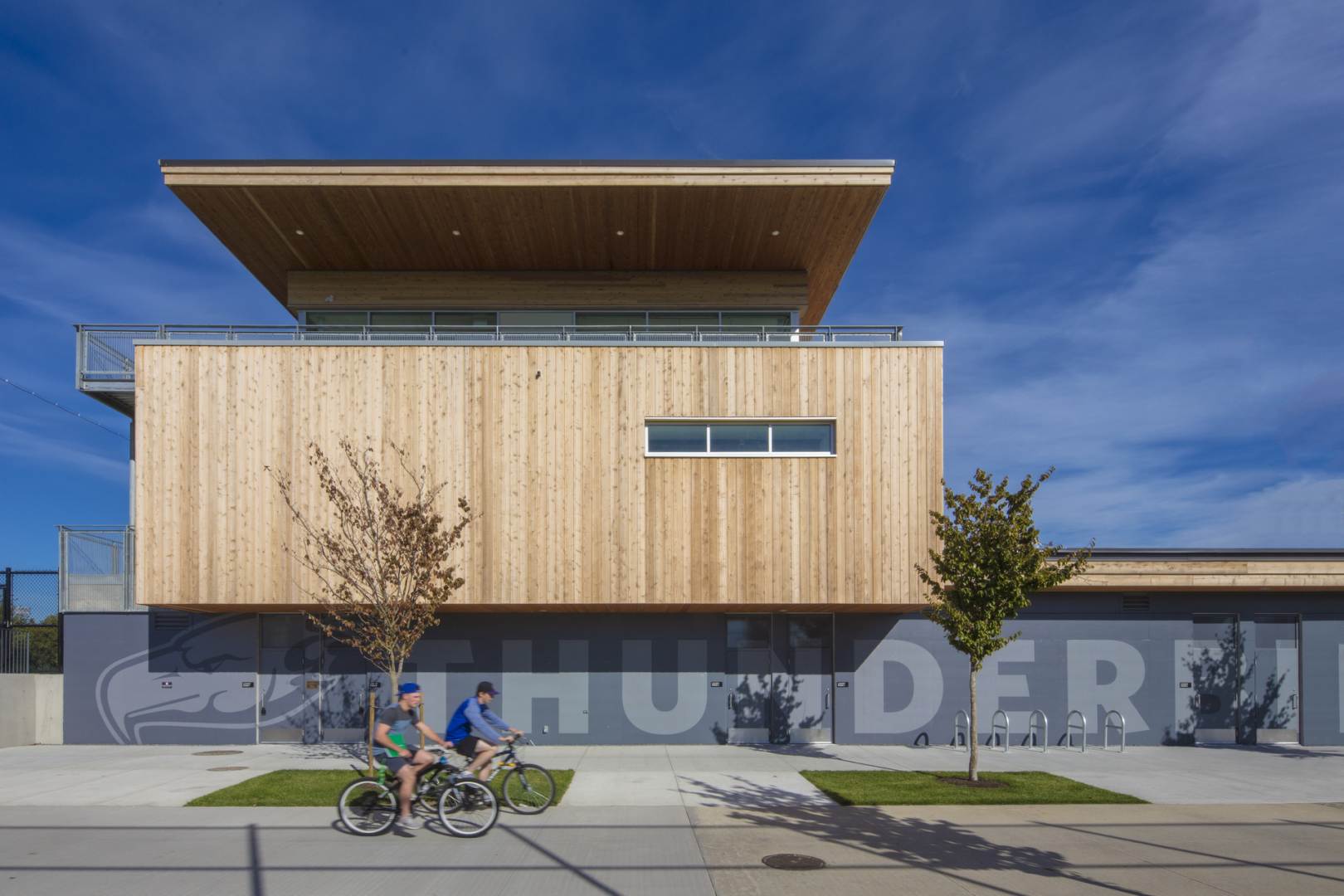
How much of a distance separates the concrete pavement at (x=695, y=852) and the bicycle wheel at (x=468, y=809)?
215mm

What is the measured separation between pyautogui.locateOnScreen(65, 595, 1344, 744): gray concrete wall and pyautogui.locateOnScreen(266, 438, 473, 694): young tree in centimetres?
304

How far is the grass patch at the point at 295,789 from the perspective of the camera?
12.8m

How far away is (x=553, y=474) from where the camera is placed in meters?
17.9

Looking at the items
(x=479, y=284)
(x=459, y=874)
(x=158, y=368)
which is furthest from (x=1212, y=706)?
(x=158, y=368)

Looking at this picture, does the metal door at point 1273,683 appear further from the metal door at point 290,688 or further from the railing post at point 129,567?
the railing post at point 129,567

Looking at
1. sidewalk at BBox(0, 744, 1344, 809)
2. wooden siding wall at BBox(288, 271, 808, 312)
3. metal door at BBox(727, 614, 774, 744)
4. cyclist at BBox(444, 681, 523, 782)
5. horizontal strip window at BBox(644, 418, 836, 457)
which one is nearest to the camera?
cyclist at BBox(444, 681, 523, 782)

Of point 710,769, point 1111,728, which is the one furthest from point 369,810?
point 1111,728

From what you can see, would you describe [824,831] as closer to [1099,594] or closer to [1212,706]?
[1099,594]

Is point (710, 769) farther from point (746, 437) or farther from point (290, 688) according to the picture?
point (290, 688)

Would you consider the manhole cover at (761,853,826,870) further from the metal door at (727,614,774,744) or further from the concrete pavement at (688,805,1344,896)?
the metal door at (727,614,774,744)

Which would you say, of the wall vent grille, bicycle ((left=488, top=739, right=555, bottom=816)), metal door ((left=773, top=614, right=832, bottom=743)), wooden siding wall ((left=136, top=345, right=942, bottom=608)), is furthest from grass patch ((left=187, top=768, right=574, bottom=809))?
metal door ((left=773, top=614, right=832, bottom=743))

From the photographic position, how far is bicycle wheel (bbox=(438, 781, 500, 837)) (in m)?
10.9

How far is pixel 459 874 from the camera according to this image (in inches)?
366

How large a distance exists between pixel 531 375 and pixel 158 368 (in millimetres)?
7332
